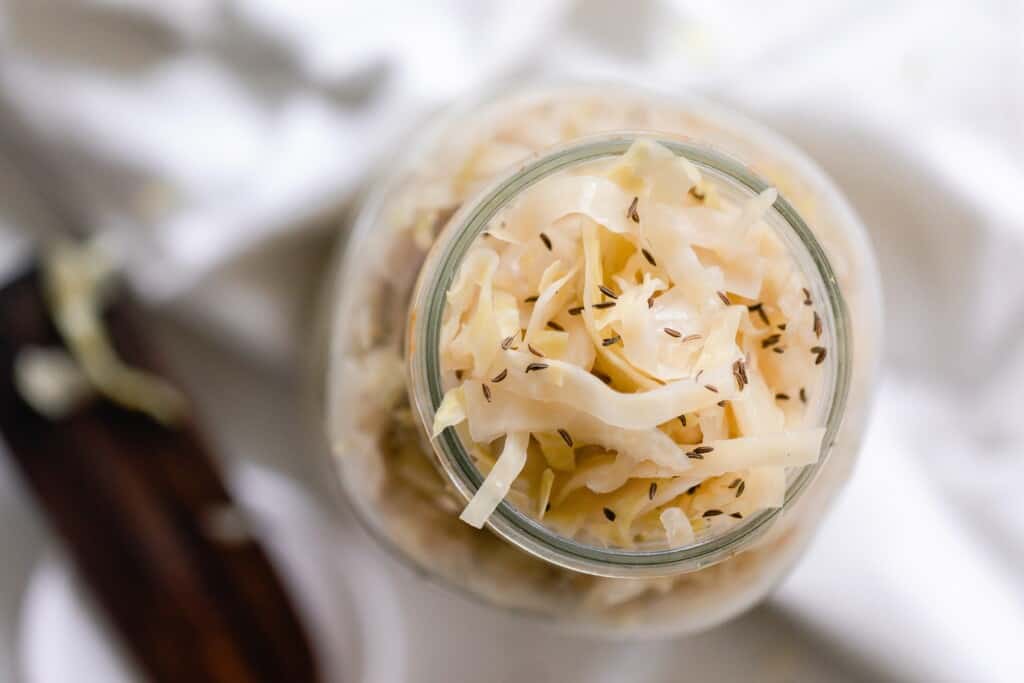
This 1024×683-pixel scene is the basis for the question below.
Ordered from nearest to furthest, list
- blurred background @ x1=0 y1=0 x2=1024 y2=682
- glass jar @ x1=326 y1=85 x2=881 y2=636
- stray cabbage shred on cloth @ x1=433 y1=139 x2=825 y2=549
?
stray cabbage shred on cloth @ x1=433 y1=139 x2=825 y2=549 < glass jar @ x1=326 y1=85 x2=881 y2=636 < blurred background @ x1=0 y1=0 x2=1024 y2=682

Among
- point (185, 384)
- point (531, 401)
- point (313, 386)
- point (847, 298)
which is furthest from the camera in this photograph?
point (185, 384)

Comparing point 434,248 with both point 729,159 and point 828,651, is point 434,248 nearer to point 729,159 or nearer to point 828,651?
point 729,159

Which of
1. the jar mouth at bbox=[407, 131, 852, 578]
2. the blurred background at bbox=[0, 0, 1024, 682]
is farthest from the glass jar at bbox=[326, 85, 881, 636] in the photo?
the blurred background at bbox=[0, 0, 1024, 682]

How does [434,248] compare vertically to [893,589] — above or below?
below

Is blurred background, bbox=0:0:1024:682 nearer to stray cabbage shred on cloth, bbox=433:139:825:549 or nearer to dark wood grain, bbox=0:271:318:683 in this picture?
dark wood grain, bbox=0:271:318:683

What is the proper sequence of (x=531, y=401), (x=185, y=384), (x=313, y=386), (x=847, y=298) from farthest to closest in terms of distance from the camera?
(x=185, y=384), (x=313, y=386), (x=847, y=298), (x=531, y=401)

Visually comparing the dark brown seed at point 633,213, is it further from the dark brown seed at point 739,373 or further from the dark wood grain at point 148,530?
the dark wood grain at point 148,530

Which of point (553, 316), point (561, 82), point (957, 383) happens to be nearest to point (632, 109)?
point (561, 82)

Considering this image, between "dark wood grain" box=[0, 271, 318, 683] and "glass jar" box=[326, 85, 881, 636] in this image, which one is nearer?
"glass jar" box=[326, 85, 881, 636]
